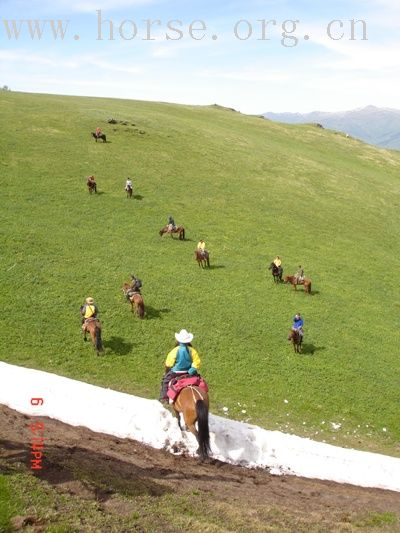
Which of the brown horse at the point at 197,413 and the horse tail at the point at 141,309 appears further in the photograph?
the horse tail at the point at 141,309

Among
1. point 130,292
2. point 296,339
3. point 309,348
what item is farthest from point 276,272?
point 130,292

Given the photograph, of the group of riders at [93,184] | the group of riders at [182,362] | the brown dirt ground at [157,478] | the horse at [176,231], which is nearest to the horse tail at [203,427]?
the brown dirt ground at [157,478]

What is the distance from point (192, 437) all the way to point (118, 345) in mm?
8512

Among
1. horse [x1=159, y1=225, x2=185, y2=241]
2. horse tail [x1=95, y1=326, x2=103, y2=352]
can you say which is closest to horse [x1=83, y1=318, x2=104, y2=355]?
horse tail [x1=95, y1=326, x2=103, y2=352]

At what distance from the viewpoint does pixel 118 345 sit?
20.9 m

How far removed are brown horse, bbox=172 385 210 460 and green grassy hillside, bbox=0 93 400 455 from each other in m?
5.24

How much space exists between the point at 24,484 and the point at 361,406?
48.7 ft

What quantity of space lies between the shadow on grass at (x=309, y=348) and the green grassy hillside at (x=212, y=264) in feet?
0.52

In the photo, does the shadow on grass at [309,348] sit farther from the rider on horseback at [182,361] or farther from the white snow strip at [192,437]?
the rider on horseback at [182,361]

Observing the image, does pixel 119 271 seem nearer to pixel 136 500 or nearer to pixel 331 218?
pixel 136 500

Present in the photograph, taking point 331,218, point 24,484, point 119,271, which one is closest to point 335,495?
point 24,484

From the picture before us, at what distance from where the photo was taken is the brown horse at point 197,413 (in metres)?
11.9

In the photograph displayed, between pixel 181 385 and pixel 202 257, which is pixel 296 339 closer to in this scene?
pixel 202 257

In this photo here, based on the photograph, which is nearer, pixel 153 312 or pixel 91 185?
pixel 153 312
